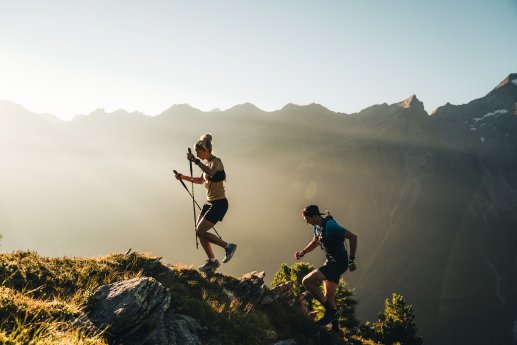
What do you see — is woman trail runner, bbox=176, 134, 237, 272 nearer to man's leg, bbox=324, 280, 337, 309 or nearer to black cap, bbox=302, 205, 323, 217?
black cap, bbox=302, 205, 323, 217

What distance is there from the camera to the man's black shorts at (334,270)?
28.7 feet

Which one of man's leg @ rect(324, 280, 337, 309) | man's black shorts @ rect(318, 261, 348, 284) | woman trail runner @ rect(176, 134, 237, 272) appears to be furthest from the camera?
woman trail runner @ rect(176, 134, 237, 272)

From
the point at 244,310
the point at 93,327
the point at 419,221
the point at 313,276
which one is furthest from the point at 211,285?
the point at 419,221

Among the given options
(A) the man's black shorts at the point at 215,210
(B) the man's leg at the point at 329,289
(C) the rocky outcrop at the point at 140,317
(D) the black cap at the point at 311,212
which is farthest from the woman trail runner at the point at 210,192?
(B) the man's leg at the point at 329,289

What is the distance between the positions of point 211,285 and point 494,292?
583 ft

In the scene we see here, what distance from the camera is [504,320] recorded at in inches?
4722

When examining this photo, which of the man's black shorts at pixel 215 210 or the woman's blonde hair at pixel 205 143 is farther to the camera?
the man's black shorts at pixel 215 210

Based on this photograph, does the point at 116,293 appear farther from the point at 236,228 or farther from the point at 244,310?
the point at 236,228

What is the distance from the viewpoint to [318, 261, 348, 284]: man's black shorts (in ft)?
28.7

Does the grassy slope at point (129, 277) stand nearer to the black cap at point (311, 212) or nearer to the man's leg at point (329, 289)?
the man's leg at point (329, 289)

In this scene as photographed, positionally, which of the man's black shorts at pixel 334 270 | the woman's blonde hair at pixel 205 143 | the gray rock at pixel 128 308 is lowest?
the man's black shorts at pixel 334 270

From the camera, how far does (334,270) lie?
8805 millimetres

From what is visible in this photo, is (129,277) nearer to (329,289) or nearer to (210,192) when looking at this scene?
(210,192)

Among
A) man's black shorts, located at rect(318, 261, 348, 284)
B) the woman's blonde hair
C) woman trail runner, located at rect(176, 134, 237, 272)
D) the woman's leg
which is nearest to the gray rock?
the woman's leg
